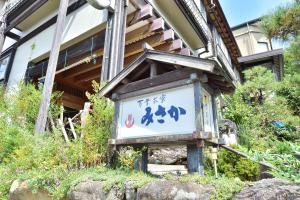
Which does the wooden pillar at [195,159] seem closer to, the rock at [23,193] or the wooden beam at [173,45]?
the rock at [23,193]

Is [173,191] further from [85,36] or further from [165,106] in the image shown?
[85,36]

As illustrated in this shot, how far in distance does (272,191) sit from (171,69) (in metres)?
2.60

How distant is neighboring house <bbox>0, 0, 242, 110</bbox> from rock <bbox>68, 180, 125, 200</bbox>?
3299mm

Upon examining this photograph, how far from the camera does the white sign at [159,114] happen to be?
356 centimetres

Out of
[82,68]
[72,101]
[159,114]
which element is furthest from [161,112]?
[72,101]

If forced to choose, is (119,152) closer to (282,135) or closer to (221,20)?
(282,135)

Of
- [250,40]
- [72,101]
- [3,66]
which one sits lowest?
[72,101]

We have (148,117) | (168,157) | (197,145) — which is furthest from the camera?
(168,157)

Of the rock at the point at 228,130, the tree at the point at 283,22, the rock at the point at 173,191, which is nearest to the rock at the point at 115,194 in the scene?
the rock at the point at 173,191

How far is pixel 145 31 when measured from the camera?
7.55 m

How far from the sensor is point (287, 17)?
5.98 m

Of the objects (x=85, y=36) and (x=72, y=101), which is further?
(x=72, y=101)

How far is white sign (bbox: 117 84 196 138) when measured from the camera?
356 cm

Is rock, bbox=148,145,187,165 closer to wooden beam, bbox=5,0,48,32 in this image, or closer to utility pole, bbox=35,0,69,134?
utility pole, bbox=35,0,69,134
